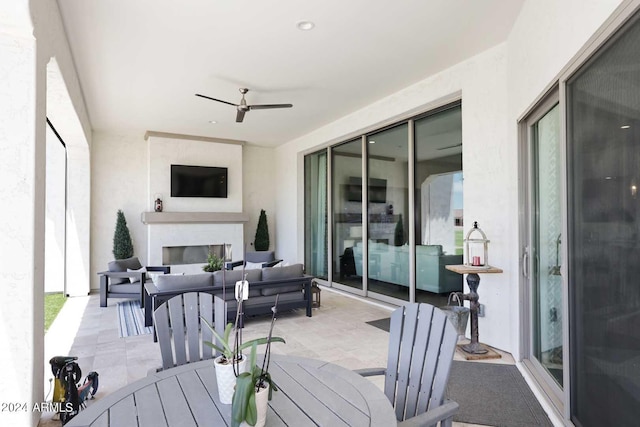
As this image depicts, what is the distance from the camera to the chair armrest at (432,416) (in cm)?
141

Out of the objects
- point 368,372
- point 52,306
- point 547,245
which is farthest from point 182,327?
point 52,306

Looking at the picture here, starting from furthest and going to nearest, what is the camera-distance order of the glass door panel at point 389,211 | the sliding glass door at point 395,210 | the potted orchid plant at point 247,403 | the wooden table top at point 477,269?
the glass door panel at point 389,211, the sliding glass door at point 395,210, the wooden table top at point 477,269, the potted orchid plant at point 247,403

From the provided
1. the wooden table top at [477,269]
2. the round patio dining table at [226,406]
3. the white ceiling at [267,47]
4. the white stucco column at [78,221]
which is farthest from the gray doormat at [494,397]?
the white stucco column at [78,221]

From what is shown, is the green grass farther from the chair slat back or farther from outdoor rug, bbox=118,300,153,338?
the chair slat back

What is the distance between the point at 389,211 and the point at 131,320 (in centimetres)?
407

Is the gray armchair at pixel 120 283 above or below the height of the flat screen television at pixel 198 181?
below

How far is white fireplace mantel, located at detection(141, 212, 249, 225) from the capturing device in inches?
307

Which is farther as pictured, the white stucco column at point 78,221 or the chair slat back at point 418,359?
the white stucco column at point 78,221

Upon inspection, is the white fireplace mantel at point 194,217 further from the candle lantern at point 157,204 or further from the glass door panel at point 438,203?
the glass door panel at point 438,203

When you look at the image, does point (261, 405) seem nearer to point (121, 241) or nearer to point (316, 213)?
point (316, 213)

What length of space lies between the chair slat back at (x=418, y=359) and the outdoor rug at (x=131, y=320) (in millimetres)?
3709

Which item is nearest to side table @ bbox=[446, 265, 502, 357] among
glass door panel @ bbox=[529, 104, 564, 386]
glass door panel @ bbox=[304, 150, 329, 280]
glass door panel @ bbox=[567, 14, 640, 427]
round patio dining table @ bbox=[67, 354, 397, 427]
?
glass door panel @ bbox=[529, 104, 564, 386]

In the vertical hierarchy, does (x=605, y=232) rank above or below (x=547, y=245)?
above

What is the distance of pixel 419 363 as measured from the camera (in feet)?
6.07
